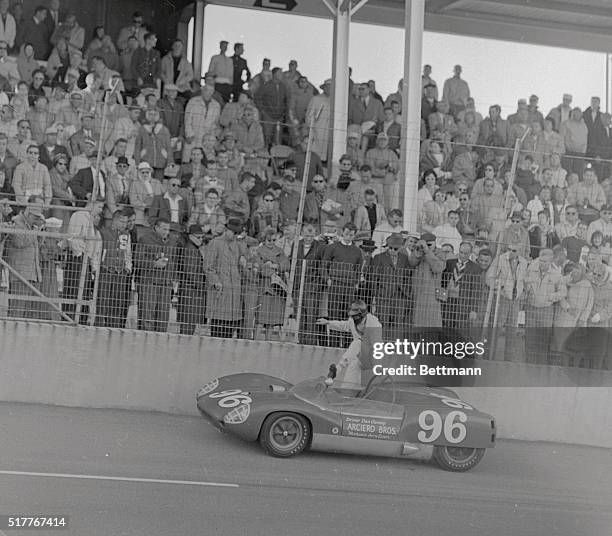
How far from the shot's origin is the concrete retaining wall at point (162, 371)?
9.38m

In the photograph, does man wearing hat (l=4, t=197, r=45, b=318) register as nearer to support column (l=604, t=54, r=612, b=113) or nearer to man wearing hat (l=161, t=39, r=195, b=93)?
man wearing hat (l=161, t=39, r=195, b=93)

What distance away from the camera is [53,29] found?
45.0 ft

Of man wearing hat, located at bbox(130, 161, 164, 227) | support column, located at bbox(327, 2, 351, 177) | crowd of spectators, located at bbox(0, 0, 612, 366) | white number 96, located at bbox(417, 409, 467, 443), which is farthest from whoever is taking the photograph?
support column, located at bbox(327, 2, 351, 177)

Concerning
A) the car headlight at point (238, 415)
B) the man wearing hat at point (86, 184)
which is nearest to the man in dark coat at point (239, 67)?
the man wearing hat at point (86, 184)

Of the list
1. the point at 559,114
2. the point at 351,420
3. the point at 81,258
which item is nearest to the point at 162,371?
the point at 81,258

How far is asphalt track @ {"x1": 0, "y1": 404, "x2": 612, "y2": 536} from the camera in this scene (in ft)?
20.5

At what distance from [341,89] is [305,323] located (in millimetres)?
5729

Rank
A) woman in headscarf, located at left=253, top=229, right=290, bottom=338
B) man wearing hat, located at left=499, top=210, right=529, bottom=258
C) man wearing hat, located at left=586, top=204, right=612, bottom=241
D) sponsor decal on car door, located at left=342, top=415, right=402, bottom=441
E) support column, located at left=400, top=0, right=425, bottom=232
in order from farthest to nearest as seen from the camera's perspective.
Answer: support column, located at left=400, top=0, right=425, bottom=232 < man wearing hat, located at left=586, top=204, right=612, bottom=241 < man wearing hat, located at left=499, top=210, right=529, bottom=258 < woman in headscarf, located at left=253, top=229, right=290, bottom=338 < sponsor decal on car door, located at left=342, top=415, right=402, bottom=441

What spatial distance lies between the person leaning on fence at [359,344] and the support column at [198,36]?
6.69m

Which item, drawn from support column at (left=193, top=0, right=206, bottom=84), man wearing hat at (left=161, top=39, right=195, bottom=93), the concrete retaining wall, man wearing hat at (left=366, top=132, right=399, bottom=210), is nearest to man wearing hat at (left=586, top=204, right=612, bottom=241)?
the concrete retaining wall

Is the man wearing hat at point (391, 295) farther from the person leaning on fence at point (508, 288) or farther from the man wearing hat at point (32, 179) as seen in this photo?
the man wearing hat at point (32, 179)

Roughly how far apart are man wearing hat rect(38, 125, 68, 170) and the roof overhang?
21.9ft

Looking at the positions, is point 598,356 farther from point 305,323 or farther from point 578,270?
point 305,323

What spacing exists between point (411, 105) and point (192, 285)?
4104mm
